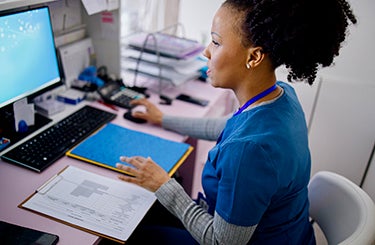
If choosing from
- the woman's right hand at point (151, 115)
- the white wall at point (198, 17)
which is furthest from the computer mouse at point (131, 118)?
the white wall at point (198, 17)

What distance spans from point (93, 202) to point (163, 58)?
95 cm

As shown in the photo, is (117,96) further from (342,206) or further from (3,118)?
(342,206)

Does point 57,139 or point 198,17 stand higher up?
point 198,17

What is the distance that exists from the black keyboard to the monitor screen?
149 mm

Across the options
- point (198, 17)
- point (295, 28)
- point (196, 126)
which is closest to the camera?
point (295, 28)

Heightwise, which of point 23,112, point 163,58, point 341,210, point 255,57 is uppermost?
point 255,57

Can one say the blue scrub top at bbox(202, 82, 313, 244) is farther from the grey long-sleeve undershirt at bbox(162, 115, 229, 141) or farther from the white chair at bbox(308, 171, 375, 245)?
the grey long-sleeve undershirt at bbox(162, 115, 229, 141)

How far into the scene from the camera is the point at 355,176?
5.90ft

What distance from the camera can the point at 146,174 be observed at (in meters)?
1.08

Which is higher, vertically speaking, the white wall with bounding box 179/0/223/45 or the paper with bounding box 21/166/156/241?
the white wall with bounding box 179/0/223/45

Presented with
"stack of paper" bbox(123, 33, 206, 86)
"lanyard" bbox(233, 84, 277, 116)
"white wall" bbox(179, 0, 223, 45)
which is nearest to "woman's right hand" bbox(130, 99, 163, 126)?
"stack of paper" bbox(123, 33, 206, 86)

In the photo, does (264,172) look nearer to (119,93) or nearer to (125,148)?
(125,148)

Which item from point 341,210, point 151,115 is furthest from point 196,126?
point 341,210

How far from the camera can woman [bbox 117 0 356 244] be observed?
842 mm
